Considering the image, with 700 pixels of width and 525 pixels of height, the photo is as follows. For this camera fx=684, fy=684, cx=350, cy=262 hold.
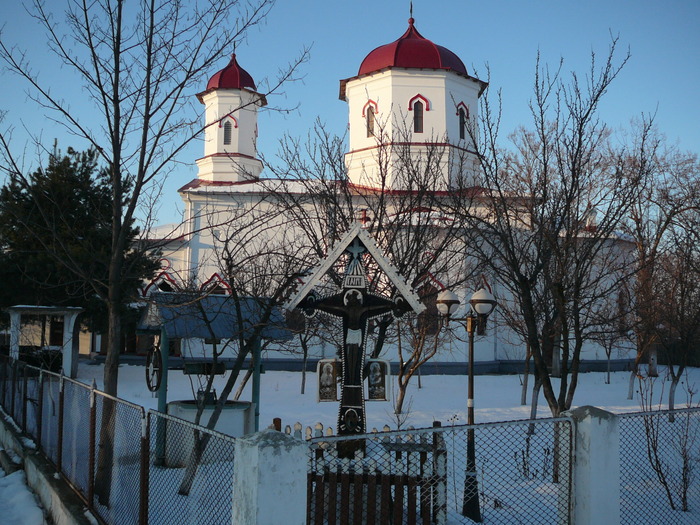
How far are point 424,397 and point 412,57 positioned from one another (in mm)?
13834

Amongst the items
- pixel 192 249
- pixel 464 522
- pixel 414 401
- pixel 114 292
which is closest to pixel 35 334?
pixel 192 249

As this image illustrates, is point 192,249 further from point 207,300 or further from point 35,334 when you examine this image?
point 207,300

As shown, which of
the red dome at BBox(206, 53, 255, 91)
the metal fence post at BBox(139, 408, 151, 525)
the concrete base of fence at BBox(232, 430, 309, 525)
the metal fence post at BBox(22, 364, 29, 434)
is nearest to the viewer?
the concrete base of fence at BBox(232, 430, 309, 525)

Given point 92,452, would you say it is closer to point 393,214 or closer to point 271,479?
point 271,479

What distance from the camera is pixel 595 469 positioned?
600cm

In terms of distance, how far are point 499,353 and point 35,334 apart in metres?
19.6

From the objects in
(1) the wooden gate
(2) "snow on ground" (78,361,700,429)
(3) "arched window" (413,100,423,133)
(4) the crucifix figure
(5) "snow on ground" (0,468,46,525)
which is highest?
(3) "arched window" (413,100,423,133)

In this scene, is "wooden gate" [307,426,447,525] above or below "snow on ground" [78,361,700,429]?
above

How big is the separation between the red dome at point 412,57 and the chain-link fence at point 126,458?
20281mm

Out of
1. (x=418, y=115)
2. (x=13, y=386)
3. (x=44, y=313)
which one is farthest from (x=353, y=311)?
(x=418, y=115)

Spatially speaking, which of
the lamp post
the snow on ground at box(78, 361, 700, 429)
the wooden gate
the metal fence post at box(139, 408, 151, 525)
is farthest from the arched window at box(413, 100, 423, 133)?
the metal fence post at box(139, 408, 151, 525)

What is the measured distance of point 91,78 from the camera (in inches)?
291

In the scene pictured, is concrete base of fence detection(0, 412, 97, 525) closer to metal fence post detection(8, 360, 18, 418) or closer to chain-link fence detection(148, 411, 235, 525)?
chain-link fence detection(148, 411, 235, 525)

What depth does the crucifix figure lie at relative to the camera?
23.9 feet
